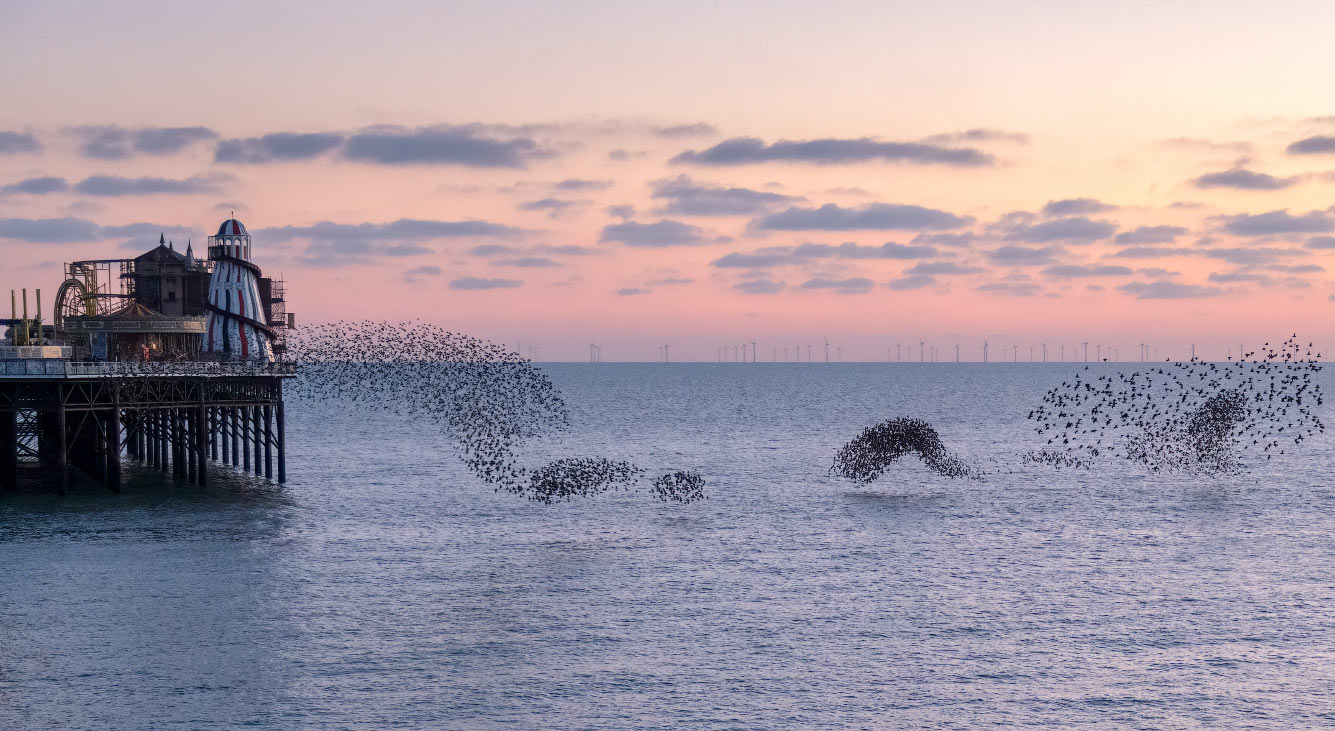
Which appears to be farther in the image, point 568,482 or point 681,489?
point 681,489

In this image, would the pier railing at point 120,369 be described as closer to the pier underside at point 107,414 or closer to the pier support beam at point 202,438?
the pier underside at point 107,414

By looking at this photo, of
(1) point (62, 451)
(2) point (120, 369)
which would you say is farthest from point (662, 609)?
(1) point (62, 451)

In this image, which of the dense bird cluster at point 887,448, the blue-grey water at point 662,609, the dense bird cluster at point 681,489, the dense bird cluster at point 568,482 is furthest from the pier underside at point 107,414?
the dense bird cluster at point 887,448

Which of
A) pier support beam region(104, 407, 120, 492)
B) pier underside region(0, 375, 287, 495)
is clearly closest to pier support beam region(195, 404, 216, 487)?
pier underside region(0, 375, 287, 495)

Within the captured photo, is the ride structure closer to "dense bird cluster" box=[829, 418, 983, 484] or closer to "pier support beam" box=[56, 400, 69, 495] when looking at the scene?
"pier support beam" box=[56, 400, 69, 495]

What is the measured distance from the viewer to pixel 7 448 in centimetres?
7212

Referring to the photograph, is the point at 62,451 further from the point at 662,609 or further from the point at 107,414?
the point at 662,609

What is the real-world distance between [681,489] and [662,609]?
32.4 metres

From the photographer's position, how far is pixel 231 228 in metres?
85.8

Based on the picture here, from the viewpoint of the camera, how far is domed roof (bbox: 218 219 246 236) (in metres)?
85.5

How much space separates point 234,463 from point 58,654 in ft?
174

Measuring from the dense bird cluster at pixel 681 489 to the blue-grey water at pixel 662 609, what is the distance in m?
1.27

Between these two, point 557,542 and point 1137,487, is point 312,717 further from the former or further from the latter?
point 1137,487

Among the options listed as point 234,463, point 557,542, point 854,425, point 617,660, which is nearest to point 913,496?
point 557,542
